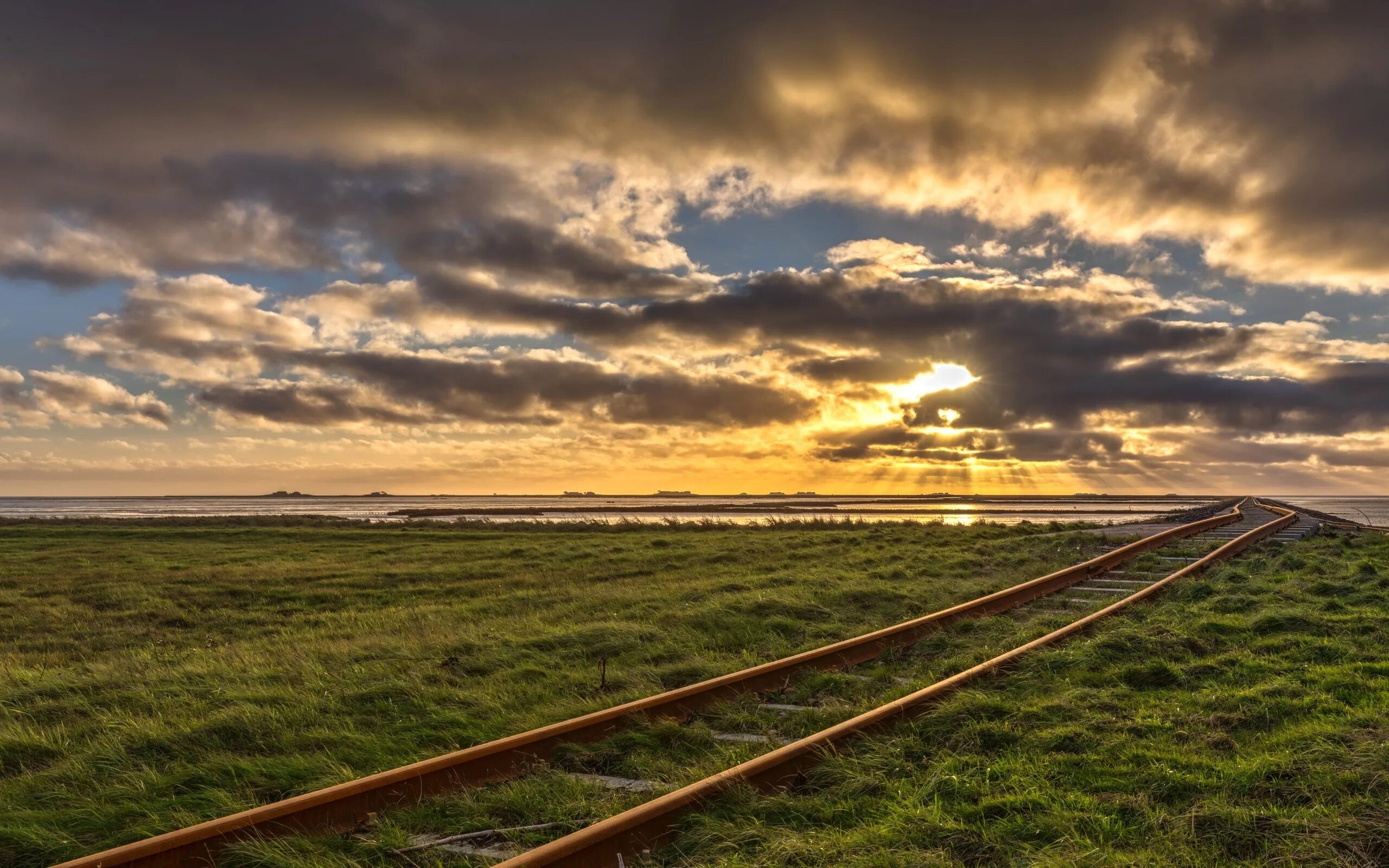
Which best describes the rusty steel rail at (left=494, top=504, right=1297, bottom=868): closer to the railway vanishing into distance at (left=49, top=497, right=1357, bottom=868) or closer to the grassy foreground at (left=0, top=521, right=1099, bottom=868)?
the railway vanishing into distance at (left=49, top=497, right=1357, bottom=868)

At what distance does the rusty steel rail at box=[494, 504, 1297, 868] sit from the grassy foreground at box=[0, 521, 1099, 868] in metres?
1.60

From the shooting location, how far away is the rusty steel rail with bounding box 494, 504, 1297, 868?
4.49m

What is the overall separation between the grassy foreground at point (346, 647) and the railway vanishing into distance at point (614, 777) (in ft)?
1.60

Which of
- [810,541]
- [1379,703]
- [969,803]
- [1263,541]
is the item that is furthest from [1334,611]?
[810,541]

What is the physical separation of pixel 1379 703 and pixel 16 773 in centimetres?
1209

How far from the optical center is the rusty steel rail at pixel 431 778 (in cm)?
501

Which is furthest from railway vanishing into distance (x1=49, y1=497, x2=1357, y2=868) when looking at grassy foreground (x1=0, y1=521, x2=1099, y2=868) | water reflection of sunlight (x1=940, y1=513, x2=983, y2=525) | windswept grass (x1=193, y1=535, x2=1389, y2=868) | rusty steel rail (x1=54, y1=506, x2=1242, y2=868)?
water reflection of sunlight (x1=940, y1=513, x2=983, y2=525)

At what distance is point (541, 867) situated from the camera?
434 cm

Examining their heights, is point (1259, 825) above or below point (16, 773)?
above

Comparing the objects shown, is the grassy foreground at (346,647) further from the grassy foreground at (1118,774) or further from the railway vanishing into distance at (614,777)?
the grassy foreground at (1118,774)

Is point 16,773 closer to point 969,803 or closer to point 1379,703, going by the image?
point 969,803

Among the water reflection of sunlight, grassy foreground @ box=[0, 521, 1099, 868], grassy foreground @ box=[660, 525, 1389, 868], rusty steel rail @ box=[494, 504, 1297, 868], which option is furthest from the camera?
the water reflection of sunlight

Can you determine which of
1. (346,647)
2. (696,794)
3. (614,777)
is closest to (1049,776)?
(696,794)

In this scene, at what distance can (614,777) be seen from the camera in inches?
262
